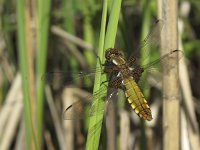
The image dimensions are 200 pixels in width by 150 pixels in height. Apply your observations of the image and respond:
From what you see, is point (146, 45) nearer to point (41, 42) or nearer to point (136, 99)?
point (136, 99)

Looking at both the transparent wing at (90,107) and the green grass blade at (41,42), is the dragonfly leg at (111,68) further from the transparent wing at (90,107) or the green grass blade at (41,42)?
the green grass blade at (41,42)

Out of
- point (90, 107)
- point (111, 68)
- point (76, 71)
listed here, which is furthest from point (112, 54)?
point (76, 71)

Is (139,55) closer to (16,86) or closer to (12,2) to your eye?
(16,86)

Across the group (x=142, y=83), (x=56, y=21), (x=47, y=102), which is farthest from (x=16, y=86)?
(x=142, y=83)

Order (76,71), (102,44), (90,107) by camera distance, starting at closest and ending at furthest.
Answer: (102,44)
(90,107)
(76,71)

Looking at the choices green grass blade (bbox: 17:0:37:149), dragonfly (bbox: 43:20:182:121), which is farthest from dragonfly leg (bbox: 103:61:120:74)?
green grass blade (bbox: 17:0:37:149)

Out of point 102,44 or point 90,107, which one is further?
point 90,107

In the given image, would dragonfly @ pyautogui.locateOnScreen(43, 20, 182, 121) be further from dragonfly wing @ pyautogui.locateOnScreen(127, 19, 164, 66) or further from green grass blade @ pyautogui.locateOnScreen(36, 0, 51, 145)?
green grass blade @ pyautogui.locateOnScreen(36, 0, 51, 145)
